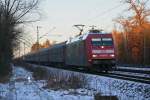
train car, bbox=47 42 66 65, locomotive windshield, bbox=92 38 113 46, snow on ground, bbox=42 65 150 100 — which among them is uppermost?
locomotive windshield, bbox=92 38 113 46

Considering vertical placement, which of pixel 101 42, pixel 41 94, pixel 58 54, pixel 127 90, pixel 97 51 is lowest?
pixel 127 90

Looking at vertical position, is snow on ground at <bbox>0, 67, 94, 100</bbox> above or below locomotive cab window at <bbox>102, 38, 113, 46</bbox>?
below

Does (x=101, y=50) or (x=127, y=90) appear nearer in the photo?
(x=127, y=90)

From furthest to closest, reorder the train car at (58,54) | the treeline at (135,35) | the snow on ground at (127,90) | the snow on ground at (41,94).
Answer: the treeline at (135,35) < the train car at (58,54) < the snow on ground at (127,90) < the snow on ground at (41,94)

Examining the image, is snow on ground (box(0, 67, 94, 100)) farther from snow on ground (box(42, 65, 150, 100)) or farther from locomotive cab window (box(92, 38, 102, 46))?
locomotive cab window (box(92, 38, 102, 46))

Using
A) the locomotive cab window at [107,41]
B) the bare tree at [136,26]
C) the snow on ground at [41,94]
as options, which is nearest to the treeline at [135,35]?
the bare tree at [136,26]

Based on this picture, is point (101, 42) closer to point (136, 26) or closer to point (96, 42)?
point (96, 42)

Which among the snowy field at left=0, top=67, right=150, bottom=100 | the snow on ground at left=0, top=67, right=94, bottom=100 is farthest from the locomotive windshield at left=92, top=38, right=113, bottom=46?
Result: the snow on ground at left=0, top=67, right=94, bottom=100

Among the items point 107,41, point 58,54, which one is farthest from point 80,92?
point 58,54

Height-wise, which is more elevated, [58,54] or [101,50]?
[101,50]

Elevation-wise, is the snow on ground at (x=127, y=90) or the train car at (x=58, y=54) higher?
the train car at (x=58, y=54)

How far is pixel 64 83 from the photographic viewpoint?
78.5ft

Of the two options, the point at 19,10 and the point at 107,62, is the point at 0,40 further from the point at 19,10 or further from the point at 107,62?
the point at 19,10

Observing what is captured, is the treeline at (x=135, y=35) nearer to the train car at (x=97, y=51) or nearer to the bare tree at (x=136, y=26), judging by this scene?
the bare tree at (x=136, y=26)
